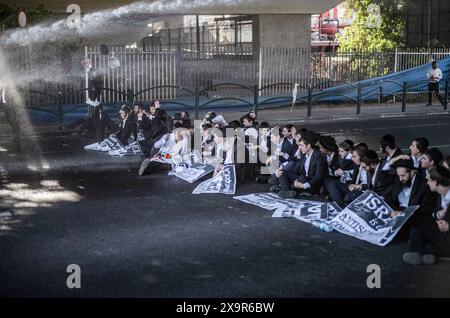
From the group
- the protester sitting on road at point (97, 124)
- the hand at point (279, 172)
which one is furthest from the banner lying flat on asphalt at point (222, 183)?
the protester sitting on road at point (97, 124)

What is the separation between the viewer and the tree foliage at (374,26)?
97.9ft

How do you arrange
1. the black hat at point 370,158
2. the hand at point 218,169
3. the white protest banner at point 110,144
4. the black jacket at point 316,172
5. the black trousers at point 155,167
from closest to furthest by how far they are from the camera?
1. the black hat at point 370,158
2. the black jacket at point 316,172
3. the hand at point 218,169
4. the black trousers at point 155,167
5. the white protest banner at point 110,144

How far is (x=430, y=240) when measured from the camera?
255 inches

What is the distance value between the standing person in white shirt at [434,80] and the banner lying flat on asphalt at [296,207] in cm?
1480

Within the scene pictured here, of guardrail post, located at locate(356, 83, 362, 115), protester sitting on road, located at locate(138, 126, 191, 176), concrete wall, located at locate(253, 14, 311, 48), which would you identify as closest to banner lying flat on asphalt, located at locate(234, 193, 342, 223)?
protester sitting on road, located at locate(138, 126, 191, 176)

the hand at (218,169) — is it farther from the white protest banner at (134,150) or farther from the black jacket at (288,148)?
the white protest banner at (134,150)

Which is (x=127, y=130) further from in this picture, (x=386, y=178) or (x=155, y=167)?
(x=386, y=178)

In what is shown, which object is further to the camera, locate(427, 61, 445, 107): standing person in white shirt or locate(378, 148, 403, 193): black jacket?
locate(427, 61, 445, 107): standing person in white shirt

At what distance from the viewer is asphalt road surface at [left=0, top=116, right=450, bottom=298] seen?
5746 millimetres

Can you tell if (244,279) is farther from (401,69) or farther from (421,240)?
(401,69)

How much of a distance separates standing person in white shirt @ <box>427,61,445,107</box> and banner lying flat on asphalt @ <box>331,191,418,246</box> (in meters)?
15.8

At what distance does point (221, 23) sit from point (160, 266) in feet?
77.5

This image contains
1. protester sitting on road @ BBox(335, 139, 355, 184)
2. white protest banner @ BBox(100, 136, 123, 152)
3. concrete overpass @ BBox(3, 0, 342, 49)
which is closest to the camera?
protester sitting on road @ BBox(335, 139, 355, 184)

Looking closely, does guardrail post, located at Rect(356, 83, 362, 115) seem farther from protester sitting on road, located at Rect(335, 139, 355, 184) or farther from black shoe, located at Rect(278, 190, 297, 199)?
black shoe, located at Rect(278, 190, 297, 199)
